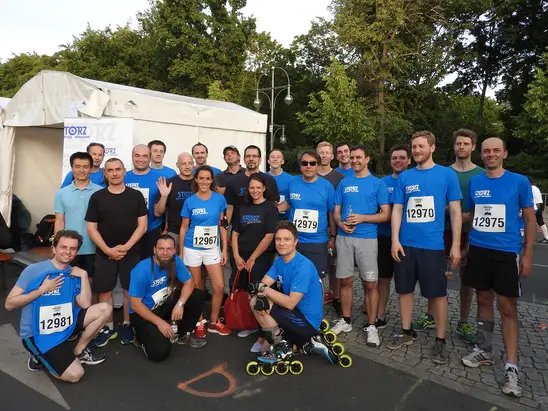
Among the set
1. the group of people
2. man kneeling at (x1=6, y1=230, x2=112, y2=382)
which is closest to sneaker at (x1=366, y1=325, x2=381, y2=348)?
the group of people

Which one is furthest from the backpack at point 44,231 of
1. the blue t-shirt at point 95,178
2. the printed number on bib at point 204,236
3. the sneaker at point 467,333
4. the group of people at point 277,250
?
the sneaker at point 467,333

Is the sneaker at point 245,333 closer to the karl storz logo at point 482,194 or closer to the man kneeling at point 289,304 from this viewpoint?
the man kneeling at point 289,304

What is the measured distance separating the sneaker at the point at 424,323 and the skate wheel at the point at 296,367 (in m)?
1.57

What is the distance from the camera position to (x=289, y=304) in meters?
3.29

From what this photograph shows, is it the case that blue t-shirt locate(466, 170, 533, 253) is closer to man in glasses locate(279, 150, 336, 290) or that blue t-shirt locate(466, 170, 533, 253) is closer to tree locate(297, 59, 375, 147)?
man in glasses locate(279, 150, 336, 290)

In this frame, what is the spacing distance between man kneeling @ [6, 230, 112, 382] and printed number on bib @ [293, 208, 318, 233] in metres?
2.04

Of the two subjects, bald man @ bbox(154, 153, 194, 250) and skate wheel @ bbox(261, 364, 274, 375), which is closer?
skate wheel @ bbox(261, 364, 274, 375)

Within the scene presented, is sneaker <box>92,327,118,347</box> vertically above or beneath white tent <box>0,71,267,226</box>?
beneath

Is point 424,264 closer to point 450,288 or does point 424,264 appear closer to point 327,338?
point 327,338

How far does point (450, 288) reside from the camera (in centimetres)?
593

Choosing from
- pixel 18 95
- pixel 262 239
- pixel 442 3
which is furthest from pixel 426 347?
pixel 442 3

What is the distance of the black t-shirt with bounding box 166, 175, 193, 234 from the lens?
4477 mm

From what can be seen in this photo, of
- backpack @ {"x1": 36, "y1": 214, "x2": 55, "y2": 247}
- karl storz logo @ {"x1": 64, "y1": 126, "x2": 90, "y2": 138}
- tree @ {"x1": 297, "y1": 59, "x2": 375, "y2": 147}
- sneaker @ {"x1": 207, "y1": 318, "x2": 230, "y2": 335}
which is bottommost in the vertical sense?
sneaker @ {"x1": 207, "y1": 318, "x2": 230, "y2": 335}

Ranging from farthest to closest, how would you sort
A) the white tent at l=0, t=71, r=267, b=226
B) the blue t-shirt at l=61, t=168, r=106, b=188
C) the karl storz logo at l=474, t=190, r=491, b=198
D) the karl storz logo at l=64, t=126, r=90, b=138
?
the white tent at l=0, t=71, r=267, b=226
the karl storz logo at l=64, t=126, r=90, b=138
the blue t-shirt at l=61, t=168, r=106, b=188
the karl storz logo at l=474, t=190, r=491, b=198
